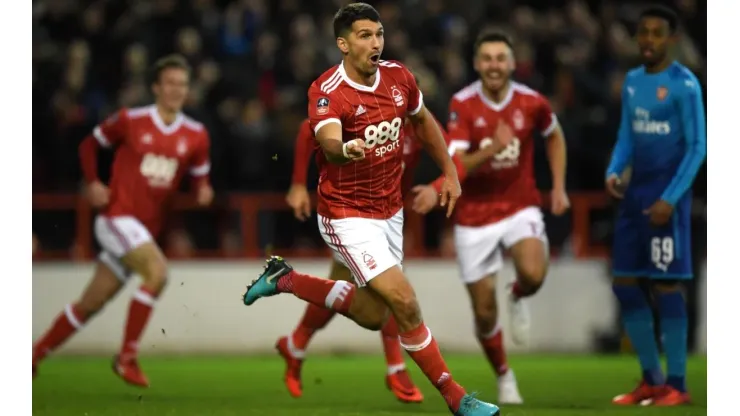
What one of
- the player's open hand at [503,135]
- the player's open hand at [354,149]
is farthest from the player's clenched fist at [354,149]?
the player's open hand at [503,135]

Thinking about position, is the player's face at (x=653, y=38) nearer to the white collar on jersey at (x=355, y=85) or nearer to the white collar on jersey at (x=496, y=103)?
the white collar on jersey at (x=496, y=103)

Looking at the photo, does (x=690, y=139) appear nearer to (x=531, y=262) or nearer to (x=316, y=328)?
(x=531, y=262)

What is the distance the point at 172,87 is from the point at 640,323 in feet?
12.8

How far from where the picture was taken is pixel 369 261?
7352 mm

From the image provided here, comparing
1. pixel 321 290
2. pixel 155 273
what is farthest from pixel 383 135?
pixel 155 273

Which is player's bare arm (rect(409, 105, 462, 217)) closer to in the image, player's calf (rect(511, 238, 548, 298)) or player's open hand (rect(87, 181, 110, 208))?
player's calf (rect(511, 238, 548, 298))

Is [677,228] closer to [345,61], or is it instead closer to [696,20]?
[345,61]

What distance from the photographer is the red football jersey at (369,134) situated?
24.0 feet

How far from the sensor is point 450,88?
14.3 m

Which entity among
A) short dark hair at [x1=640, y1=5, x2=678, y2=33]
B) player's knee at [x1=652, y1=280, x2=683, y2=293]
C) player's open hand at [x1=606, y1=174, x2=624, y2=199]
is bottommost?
player's knee at [x1=652, y1=280, x2=683, y2=293]

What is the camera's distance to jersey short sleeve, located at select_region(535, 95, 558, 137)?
30.7ft

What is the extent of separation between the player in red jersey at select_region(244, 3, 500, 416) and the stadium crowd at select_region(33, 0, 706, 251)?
580cm

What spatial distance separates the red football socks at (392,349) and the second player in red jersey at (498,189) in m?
0.54

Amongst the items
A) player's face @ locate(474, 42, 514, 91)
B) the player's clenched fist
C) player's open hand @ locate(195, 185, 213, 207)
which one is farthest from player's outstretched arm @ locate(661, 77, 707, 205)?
player's open hand @ locate(195, 185, 213, 207)
